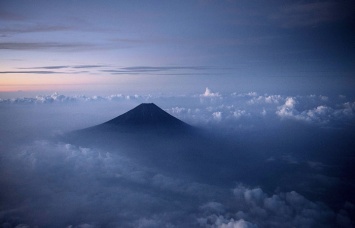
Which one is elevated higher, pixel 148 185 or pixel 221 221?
pixel 221 221

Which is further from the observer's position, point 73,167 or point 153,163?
point 153,163

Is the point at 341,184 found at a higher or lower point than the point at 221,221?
lower

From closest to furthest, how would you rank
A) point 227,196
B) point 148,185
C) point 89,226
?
point 89,226, point 227,196, point 148,185

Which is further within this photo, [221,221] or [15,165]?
[15,165]

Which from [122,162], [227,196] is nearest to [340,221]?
[227,196]

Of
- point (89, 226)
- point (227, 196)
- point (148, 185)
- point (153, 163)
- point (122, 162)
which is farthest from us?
point (153, 163)

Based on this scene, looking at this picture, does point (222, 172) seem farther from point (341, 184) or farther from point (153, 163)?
point (341, 184)

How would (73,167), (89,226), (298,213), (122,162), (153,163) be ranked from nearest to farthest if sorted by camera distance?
(89,226) → (298,213) → (73,167) → (122,162) → (153,163)

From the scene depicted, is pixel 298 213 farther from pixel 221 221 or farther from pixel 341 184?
pixel 341 184

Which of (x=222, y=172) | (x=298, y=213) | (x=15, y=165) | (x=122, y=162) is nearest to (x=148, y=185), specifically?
(x=122, y=162)
